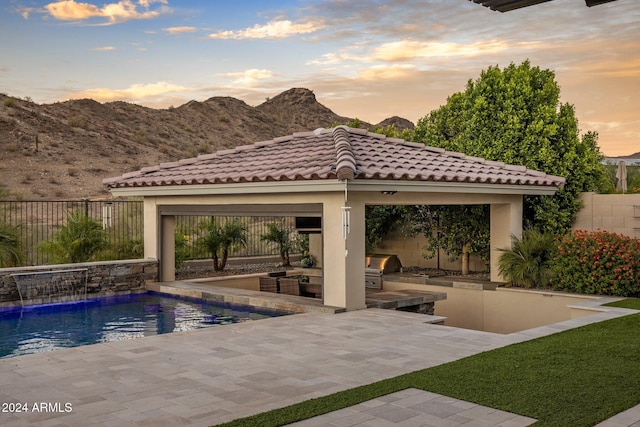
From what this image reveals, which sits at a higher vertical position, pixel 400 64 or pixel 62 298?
pixel 400 64

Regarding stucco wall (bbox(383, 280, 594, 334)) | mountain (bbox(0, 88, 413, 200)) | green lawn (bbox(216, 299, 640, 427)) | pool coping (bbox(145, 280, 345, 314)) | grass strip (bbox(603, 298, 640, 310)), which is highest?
mountain (bbox(0, 88, 413, 200))

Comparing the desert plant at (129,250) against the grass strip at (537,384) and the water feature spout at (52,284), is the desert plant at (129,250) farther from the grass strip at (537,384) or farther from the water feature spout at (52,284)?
the grass strip at (537,384)

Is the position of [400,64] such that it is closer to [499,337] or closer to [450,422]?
[499,337]

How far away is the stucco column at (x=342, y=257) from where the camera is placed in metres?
12.4

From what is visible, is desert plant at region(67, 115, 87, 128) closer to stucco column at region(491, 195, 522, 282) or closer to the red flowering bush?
stucco column at region(491, 195, 522, 282)

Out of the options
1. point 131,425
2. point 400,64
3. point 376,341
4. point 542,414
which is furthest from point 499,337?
point 400,64

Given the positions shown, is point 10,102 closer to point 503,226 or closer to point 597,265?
point 503,226

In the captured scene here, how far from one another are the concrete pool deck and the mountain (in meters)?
27.1

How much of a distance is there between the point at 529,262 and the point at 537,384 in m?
8.47

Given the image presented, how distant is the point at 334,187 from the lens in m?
11.8

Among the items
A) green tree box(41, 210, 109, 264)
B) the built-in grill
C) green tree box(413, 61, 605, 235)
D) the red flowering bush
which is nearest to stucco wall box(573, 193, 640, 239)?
green tree box(413, 61, 605, 235)

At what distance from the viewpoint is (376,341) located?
378 inches

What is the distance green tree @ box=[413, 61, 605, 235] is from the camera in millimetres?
16859

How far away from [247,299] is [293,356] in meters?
5.79
